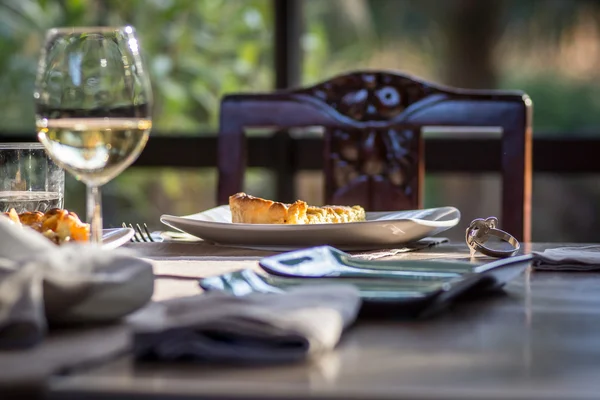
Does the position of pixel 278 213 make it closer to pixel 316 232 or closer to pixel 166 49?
pixel 316 232

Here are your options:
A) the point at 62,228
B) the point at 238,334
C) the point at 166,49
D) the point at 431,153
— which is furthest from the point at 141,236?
the point at 166,49

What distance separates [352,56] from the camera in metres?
3.24

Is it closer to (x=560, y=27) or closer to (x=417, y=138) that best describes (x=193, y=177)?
(x=560, y=27)

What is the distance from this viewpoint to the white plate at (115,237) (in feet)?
3.32

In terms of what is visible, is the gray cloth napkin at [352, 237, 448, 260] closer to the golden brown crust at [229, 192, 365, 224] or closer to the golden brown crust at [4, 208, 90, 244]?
the golden brown crust at [229, 192, 365, 224]

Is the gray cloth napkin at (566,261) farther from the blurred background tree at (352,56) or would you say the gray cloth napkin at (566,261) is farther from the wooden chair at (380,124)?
the blurred background tree at (352,56)

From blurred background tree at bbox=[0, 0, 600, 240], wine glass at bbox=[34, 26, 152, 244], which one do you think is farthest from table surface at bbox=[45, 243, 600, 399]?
blurred background tree at bbox=[0, 0, 600, 240]

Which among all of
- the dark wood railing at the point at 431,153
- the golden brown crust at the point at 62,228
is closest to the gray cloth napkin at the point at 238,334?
the golden brown crust at the point at 62,228

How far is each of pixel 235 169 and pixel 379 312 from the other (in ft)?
3.64

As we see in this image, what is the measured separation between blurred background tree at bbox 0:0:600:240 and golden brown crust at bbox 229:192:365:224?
1824mm

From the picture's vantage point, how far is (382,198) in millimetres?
1740

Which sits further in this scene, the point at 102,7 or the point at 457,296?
the point at 102,7

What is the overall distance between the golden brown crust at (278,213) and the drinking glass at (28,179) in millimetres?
215

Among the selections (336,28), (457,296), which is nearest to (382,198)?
(457,296)
